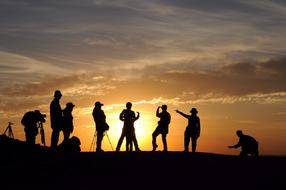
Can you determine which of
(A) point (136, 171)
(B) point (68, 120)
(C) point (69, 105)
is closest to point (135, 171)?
(A) point (136, 171)

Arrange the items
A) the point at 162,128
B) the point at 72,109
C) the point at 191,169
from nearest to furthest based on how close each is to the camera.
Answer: the point at 191,169 → the point at 72,109 → the point at 162,128

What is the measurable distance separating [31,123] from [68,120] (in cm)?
379

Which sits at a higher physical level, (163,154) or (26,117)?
(26,117)

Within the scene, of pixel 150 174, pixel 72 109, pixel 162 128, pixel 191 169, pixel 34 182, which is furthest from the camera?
pixel 162 128

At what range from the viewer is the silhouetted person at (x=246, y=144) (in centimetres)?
2834

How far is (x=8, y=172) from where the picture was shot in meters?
21.0

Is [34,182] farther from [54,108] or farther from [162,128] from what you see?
[162,128]

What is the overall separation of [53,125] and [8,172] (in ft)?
10.6

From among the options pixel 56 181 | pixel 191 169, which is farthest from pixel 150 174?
pixel 56 181

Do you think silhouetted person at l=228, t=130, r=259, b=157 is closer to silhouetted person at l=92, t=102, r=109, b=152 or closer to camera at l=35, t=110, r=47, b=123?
silhouetted person at l=92, t=102, r=109, b=152

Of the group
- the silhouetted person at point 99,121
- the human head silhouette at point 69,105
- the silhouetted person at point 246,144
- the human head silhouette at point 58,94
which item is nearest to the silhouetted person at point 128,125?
the silhouetted person at point 99,121

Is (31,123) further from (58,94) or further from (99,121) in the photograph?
(58,94)

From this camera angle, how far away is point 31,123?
90.2ft

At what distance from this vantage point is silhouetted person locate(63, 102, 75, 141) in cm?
2444
